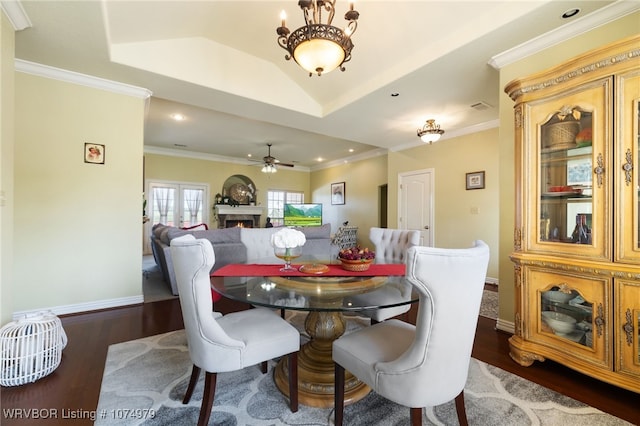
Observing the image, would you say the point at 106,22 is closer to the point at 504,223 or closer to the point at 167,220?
the point at 504,223

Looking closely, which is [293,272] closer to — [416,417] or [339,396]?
[339,396]

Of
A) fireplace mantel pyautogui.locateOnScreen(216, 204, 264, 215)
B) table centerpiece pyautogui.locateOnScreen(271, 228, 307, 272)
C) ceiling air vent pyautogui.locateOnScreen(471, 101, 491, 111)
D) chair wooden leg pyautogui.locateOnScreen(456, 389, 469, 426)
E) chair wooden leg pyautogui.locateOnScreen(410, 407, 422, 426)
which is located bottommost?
chair wooden leg pyautogui.locateOnScreen(456, 389, 469, 426)

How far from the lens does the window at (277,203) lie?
8930mm

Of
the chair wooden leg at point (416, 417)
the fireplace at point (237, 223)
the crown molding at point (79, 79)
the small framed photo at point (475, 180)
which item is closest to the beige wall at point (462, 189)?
the small framed photo at point (475, 180)

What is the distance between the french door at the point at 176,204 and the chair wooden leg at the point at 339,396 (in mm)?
7156

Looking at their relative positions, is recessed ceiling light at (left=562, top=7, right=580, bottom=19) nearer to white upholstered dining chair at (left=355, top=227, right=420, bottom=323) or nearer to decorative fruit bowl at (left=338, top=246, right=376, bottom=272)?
white upholstered dining chair at (left=355, top=227, right=420, bottom=323)

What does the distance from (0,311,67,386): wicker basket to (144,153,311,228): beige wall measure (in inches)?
231

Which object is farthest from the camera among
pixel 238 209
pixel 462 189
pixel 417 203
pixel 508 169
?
pixel 238 209

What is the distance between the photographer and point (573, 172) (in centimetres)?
187

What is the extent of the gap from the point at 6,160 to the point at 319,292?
232 centimetres

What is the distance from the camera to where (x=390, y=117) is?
408 centimetres

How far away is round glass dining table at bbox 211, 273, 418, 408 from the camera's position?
141cm

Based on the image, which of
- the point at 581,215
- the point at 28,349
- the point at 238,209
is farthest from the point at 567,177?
the point at 238,209

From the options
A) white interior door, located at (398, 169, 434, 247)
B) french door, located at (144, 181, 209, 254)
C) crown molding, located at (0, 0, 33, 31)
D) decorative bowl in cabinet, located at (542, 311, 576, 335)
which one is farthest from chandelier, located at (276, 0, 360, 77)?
french door, located at (144, 181, 209, 254)
